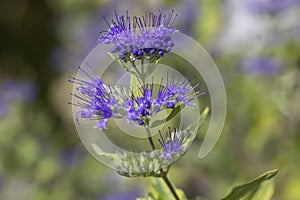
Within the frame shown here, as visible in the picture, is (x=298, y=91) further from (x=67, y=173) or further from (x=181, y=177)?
(x=67, y=173)

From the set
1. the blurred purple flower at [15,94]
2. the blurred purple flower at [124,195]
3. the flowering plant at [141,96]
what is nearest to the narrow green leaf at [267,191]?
the flowering plant at [141,96]


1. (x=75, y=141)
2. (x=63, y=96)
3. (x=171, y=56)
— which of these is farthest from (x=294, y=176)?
(x=63, y=96)

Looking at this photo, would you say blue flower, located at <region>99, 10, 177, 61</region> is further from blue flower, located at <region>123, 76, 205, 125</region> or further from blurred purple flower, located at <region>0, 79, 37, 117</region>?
blurred purple flower, located at <region>0, 79, 37, 117</region>

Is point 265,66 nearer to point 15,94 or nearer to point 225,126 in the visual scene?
point 225,126

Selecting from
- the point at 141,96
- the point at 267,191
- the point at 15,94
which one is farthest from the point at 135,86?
the point at 15,94

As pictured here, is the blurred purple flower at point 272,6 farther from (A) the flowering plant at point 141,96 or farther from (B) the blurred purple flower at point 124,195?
(A) the flowering plant at point 141,96
